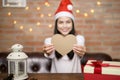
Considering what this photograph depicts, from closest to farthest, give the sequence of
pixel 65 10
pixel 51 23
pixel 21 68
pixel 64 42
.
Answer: pixel 21 68
pixel 64 42
pixel 65 10
pixel 51 23

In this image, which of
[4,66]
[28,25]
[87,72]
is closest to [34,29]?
[28,25]

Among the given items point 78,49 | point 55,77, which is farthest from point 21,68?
point 78,49

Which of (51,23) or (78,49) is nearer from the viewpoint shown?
(78,49)

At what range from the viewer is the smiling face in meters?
1.64

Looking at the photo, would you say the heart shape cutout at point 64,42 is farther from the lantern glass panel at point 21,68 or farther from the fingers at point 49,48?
the lantern glass panel at point 21,68

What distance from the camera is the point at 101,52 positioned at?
95.7 inches

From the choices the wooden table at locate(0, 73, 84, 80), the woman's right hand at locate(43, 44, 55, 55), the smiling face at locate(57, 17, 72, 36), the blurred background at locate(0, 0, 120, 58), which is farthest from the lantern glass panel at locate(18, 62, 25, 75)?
the blurred background at locate(0, 0, 120, 58)

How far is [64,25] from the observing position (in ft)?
5.40

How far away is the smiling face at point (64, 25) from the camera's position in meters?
1.64

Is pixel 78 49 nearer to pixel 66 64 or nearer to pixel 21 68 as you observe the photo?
pixel 66 64

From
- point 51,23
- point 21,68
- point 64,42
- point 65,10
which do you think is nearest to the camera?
point 21,68

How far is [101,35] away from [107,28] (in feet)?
0.31

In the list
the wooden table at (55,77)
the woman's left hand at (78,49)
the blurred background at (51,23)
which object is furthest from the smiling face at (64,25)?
the blurred background at (51,23)

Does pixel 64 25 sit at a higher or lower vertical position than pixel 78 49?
higher
